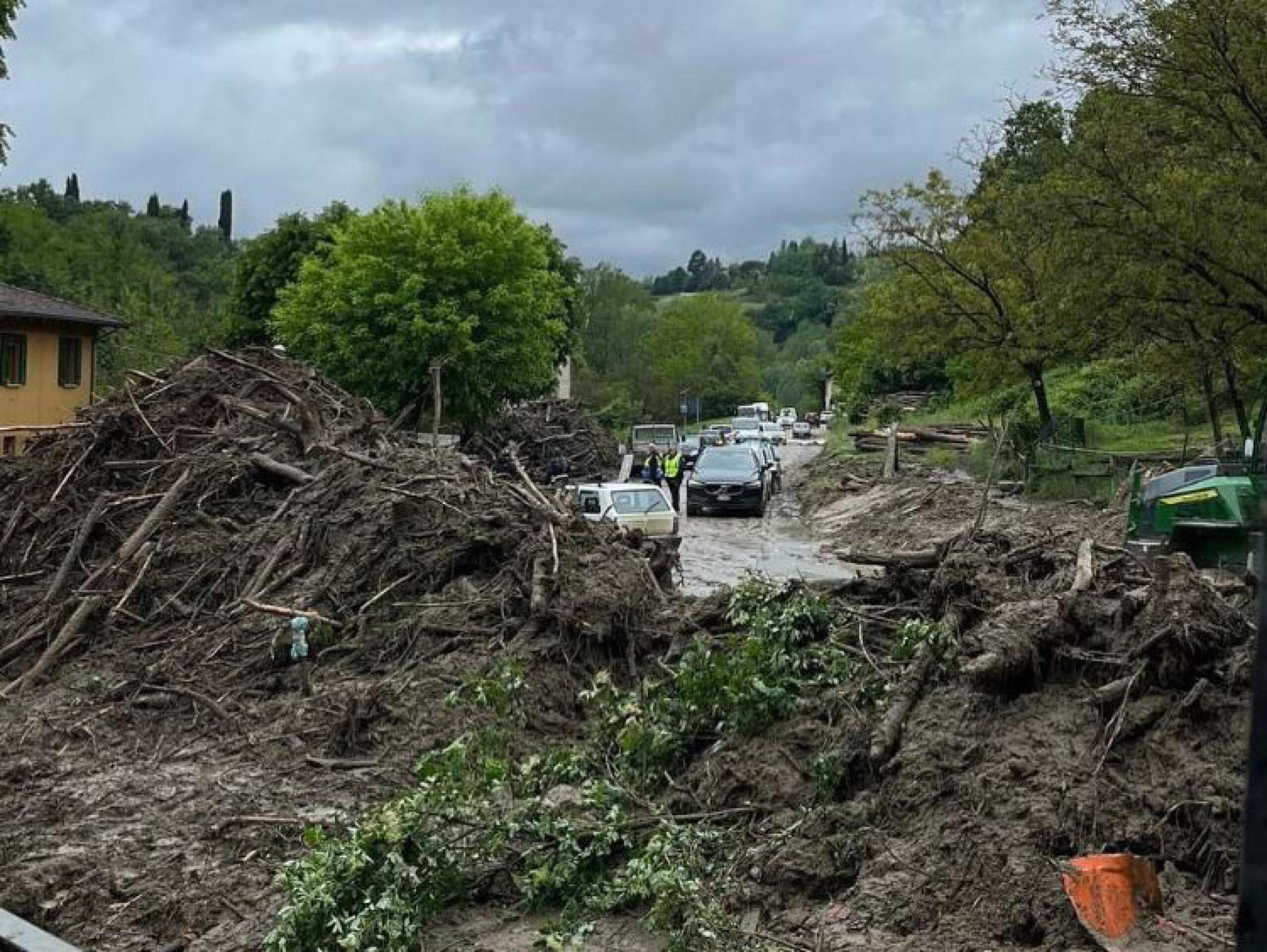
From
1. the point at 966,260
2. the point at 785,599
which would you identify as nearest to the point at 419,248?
the point at 966,260

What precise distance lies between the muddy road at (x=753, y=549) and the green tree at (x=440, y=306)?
7831 millimetres

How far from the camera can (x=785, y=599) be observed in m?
10.8

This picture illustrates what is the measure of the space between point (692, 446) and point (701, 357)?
2557 inches

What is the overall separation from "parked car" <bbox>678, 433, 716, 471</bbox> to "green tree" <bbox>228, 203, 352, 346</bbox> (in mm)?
16273

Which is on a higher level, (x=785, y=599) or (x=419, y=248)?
(x=419, y=248)

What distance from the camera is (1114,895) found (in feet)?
20.0

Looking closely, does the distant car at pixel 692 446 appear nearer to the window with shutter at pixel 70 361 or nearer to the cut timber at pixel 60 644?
the window with shutter at pixel 70 361

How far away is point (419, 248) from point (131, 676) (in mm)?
26117

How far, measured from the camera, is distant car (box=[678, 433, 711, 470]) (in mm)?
53531

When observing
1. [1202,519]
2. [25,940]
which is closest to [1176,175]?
[1202,519]

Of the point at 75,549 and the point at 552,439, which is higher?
the point at 552,439

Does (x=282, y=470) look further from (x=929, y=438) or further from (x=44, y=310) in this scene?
(x=929, y=438)

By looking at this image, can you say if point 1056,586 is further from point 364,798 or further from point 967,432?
point 967,432

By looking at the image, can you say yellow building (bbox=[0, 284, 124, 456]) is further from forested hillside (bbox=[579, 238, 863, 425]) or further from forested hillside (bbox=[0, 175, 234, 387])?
forested hillside (bbox=[579, 238, 863, 425])
